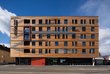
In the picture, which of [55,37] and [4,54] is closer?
[55,37]

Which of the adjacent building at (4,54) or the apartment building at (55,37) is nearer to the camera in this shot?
the apartment building at (55,37)

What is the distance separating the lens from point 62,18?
120 meters

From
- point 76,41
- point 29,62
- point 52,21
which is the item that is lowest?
point 29,62

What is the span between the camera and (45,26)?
120m

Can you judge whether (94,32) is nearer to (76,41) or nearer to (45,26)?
(76,41)

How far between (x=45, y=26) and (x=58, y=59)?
46.2ft

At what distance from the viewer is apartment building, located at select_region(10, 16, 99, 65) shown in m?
119

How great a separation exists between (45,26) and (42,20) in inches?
102

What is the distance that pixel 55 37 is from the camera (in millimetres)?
119688

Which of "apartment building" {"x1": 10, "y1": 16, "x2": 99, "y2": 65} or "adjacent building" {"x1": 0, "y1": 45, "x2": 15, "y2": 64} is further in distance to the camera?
"adjacent building" {"x1": 0, "y1": 45, "x2": 15, "y2": 64}

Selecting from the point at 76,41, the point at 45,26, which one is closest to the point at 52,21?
the point at 45,26

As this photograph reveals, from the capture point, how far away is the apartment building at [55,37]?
119125mm

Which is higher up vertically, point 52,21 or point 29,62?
point 52,21

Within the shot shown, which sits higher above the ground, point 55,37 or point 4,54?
point 55,37
